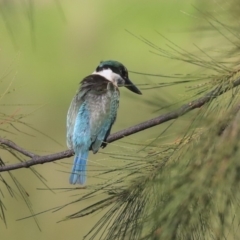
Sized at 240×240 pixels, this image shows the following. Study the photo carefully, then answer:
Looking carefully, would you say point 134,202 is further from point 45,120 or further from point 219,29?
point 45,120

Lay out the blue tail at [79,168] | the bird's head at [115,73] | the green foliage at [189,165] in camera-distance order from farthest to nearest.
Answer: the bird's head at [115,73], the blue tail at [79,168], the green foliage at [189,165]

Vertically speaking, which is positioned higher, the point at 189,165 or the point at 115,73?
the point at 115,73

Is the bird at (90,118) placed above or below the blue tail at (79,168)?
above

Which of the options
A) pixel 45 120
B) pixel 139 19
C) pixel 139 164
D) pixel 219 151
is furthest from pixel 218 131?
pixel 139 19

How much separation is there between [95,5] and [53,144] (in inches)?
38.8

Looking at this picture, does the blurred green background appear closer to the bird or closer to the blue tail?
the bird

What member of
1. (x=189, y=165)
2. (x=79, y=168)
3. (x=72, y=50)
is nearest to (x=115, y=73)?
(x=79, y=168)

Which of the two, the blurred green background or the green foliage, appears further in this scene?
the blurred green background

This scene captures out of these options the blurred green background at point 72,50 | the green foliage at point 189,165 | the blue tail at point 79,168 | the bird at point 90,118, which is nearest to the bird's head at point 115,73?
the bird at point 90,118

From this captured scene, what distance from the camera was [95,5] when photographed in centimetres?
335

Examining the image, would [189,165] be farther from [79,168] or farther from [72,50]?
[72,50]

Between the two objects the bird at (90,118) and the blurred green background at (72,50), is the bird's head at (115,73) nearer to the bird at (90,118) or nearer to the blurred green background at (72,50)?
the bird at (90,118)

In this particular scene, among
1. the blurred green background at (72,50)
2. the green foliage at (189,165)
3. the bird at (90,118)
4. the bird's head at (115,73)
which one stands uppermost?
the blurred green background at (72,50)

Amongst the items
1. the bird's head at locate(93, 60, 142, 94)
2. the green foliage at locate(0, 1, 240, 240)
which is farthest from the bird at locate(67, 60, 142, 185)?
the green foliage at locate(0, 1, 240, 240)
